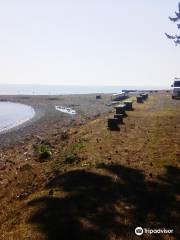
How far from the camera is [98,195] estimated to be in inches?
456

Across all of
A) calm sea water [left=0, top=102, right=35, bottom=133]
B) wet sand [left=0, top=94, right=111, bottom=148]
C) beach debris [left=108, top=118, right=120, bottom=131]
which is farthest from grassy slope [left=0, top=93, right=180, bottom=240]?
calm sea water [left=0, top=102, right=35, bottom=133]

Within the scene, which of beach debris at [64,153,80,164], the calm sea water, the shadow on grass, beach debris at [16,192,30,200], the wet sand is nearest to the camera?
the shadow on grass

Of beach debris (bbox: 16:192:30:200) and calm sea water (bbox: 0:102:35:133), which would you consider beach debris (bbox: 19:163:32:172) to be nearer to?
beach debris (bbox: 16:192:30:200)

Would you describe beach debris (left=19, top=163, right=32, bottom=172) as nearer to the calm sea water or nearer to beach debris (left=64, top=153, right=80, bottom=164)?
beach debris (left=64, top=153, right=80, bottom=164)

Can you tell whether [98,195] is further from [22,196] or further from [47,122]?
[47,122]

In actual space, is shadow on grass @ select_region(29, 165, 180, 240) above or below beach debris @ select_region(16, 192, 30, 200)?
above

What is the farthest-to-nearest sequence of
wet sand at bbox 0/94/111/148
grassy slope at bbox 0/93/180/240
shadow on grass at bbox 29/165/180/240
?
wet sand at bbox 0/94/111/148 < grassy slope at bbox 0/93/180/240 < shadow on grass at bbox 29/165/180/240

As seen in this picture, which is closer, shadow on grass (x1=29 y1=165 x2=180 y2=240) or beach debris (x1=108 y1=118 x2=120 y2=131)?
shadow on grass (x1=29 y1=165 x2=180 y2=240)

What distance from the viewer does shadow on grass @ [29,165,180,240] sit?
9180mm

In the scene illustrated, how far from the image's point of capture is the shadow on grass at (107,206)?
30.1 feet

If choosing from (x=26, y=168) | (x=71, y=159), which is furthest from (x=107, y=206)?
(x=26, y=168)

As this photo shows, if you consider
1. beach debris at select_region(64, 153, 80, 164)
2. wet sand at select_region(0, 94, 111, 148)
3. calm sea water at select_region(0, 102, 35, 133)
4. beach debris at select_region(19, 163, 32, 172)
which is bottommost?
calm sea water at select_region(0, 102, 35, 133)

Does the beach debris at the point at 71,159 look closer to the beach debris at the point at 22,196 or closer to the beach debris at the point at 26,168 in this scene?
the beach debris at the point at 26,168

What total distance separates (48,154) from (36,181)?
217 inches
